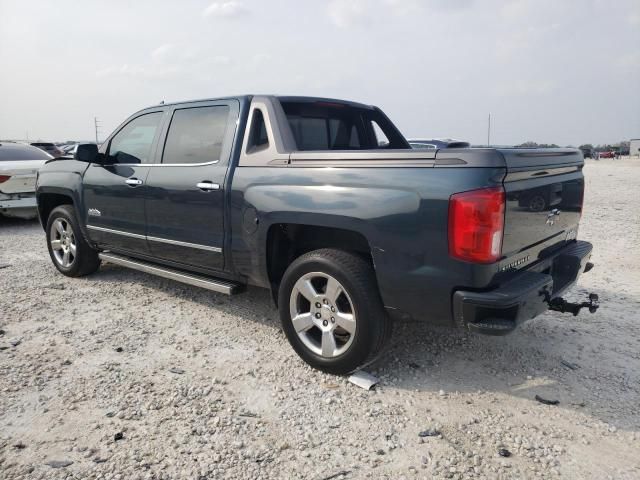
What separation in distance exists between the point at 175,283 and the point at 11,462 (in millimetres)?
3017

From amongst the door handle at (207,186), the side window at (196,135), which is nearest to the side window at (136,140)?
the side window at (196,135)

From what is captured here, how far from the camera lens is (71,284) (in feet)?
17.6

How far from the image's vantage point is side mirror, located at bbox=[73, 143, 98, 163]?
4.75 meters

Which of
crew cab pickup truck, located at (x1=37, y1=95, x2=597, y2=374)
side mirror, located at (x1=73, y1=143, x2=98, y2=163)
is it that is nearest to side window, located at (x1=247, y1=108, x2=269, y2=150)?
crew cab pickup truck, located at (x1=37, y1=95, x2=597, y2=374)

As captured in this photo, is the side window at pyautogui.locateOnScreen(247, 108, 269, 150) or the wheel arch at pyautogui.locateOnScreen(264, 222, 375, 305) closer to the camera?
the wheel arch at pyautogui.locateOnScreen(264, 222, 375, 305)

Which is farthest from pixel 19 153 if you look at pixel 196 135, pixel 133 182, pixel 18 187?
pixel 196 135

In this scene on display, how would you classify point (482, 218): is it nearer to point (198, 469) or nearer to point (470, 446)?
point (470, 446)

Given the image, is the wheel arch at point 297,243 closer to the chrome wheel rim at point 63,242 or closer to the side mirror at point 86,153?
the side mirror at point 86,153

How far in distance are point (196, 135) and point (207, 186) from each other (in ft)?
1.94

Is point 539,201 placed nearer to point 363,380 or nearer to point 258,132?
point 363,380

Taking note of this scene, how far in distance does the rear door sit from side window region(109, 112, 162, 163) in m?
0.26

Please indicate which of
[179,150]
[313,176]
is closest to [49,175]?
[179,150]

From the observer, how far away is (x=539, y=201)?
303cm

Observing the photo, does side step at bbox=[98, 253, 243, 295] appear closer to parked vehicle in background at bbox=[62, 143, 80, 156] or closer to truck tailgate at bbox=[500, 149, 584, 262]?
parked vehicle in background at bbox=[62, 143, 80, 156]
